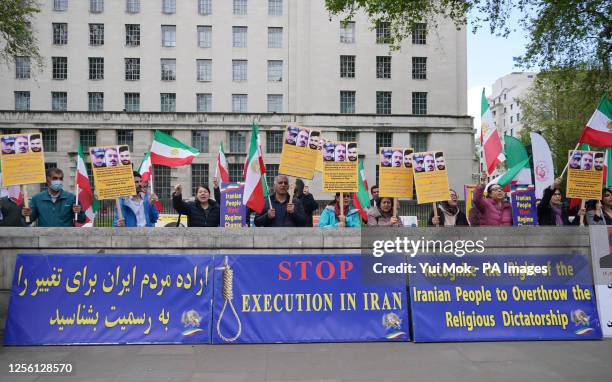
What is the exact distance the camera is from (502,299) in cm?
722

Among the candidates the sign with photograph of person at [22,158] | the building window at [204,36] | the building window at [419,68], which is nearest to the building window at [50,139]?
the building window at [204,36]

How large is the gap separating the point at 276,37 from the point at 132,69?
13.8 metres

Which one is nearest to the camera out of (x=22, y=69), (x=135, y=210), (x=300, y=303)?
(x=300, y=303)

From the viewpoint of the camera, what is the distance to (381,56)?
47.8 metres

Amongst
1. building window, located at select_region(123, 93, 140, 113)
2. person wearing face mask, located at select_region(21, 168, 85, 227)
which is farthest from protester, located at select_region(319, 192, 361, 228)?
building window, located at select_region(123, 93, 140, 113)

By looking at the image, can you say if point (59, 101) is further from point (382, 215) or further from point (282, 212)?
point (382, 215)

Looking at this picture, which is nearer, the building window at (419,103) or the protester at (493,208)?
the protester at (493,208)

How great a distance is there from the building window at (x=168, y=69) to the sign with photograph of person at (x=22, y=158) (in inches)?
1603

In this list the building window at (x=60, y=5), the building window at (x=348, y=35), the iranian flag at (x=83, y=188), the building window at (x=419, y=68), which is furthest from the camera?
the building window at (x=419, y=68)

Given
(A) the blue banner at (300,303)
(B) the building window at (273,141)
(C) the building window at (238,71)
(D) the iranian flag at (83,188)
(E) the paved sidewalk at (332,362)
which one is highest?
(C) the building window at (238,71)

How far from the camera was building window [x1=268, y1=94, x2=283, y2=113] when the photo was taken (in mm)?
47531

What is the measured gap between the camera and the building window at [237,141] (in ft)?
154

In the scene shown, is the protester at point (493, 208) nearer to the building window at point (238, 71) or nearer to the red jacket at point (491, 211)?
the red jacket at point (491, 211)

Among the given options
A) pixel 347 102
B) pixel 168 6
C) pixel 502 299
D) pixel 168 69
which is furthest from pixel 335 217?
pixel 168 6
